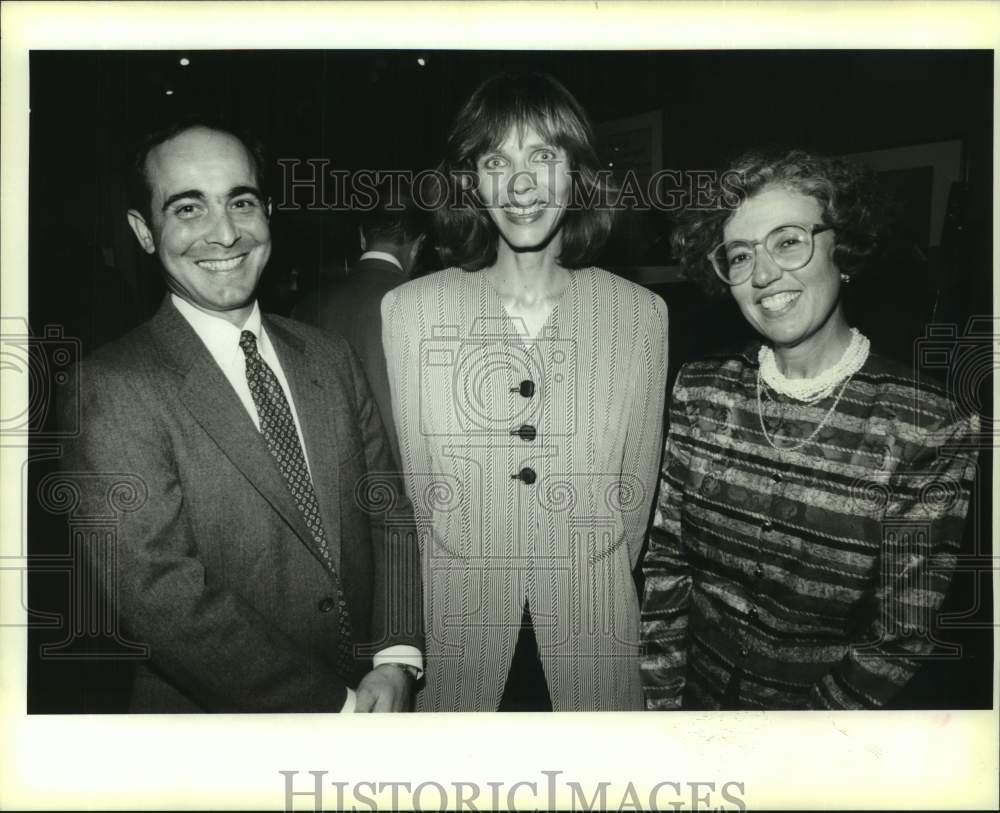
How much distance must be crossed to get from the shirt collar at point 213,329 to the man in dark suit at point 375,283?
0.18m

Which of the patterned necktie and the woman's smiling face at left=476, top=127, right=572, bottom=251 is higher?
the woman's smiling face at left=476, top=127, right=572, bottom=251

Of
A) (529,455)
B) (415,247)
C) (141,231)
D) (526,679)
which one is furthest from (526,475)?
(141,231)

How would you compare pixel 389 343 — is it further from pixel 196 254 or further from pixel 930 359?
pixel 930 359

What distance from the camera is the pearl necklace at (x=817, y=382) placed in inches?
99.0

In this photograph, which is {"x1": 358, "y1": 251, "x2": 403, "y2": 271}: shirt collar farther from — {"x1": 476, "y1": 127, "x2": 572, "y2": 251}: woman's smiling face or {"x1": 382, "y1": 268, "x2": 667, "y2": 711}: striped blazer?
{"x1": 476, "y1": 127, "x2": 572, "y2": 251}: woman's smiling face

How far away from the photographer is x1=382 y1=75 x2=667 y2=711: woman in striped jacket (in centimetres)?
257

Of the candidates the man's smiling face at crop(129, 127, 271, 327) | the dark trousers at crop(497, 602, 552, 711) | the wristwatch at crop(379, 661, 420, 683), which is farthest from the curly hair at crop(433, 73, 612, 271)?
the wristwatch at crop(379, 661, 420, 683)

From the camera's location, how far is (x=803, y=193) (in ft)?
8.30

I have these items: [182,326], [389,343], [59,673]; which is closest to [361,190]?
[389,343]

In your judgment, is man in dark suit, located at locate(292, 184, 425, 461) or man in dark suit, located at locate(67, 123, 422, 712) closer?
man in dark suit, located at locate(67, 123, 422, 712)

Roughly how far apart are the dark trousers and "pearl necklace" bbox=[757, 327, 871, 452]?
79 centimetres

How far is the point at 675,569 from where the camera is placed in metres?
2.59

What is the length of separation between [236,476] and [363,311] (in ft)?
1.69

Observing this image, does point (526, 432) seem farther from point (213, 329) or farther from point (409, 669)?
point (213, 329)
